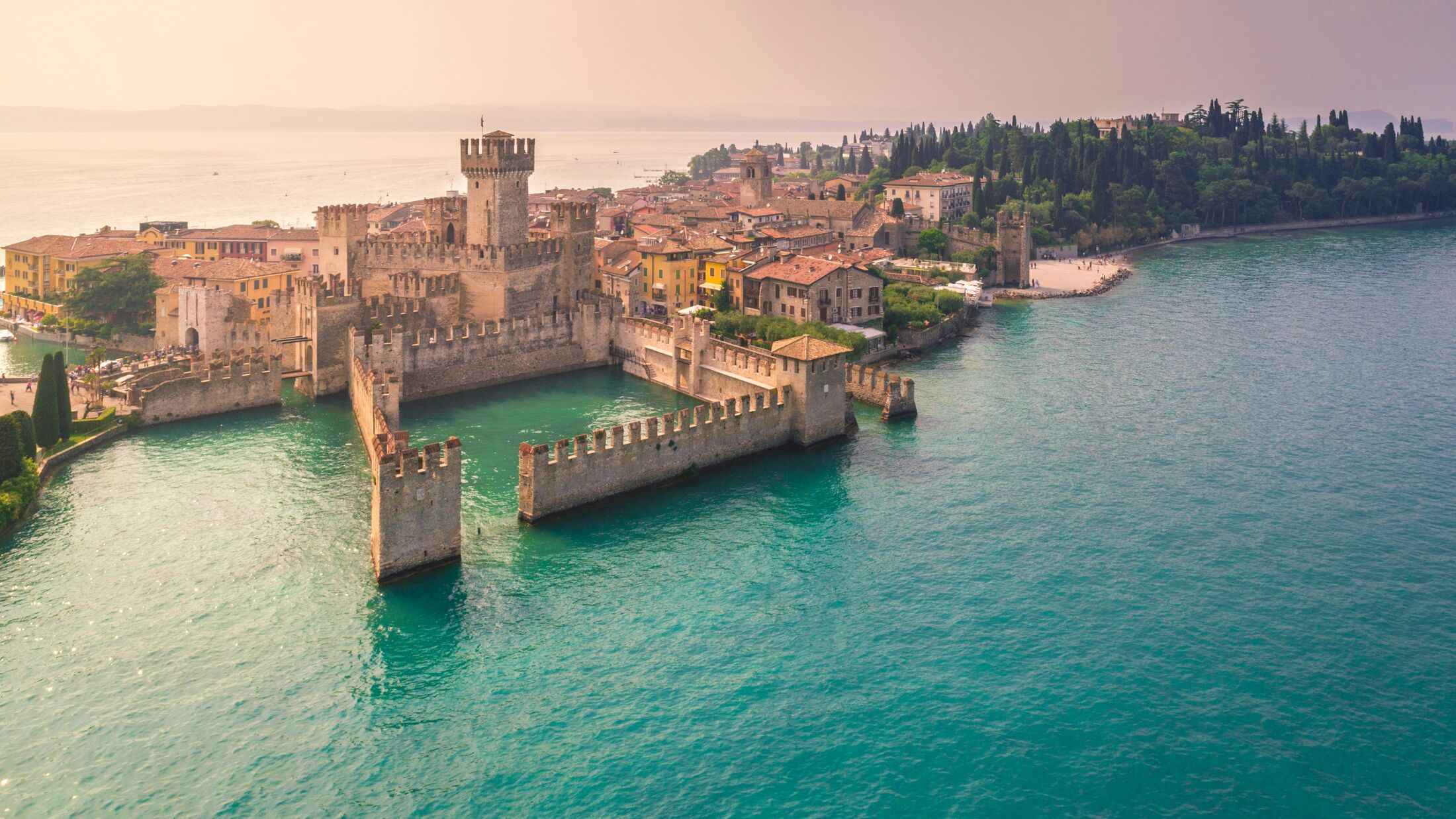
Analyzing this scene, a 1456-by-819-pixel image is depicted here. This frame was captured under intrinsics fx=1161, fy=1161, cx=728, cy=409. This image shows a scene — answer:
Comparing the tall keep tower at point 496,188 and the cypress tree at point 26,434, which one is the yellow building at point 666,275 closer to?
the tall keep tower at point 496,188

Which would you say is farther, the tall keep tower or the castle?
the tall keep tower

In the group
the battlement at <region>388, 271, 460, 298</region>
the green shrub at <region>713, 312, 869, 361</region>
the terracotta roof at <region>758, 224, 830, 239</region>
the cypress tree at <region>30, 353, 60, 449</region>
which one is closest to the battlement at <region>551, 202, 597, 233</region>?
the battlement at <region>388, 271, 460, 298</region>

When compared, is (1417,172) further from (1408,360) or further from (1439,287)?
(1408,360)

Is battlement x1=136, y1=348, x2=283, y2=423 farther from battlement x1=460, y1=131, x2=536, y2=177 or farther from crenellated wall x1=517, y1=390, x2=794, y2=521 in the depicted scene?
crenellated wall x1=517, y1=390, x2=794, y2=521

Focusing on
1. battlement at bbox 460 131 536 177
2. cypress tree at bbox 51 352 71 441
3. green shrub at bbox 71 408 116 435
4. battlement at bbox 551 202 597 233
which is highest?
battlement at bbox 460 131 536 177

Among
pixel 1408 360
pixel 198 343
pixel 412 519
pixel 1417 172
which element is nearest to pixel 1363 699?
pixel 412 519

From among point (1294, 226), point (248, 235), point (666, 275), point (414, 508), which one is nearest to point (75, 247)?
point (248, 235)
